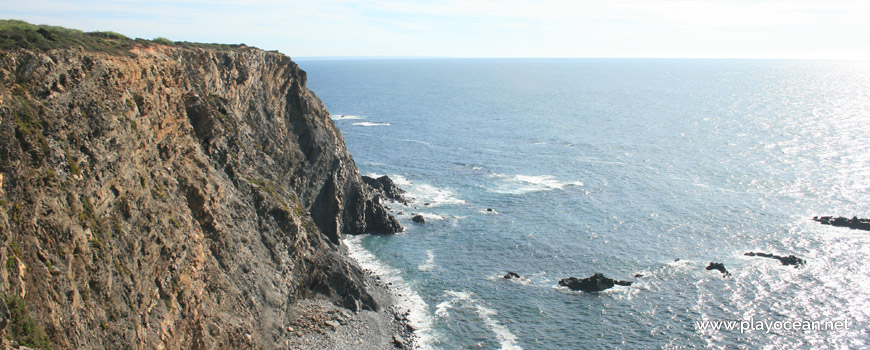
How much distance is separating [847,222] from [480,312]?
6026 cm

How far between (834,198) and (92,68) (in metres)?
107

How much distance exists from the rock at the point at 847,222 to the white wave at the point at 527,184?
3801 cm

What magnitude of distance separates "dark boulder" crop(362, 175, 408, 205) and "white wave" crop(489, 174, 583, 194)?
55.1 feet

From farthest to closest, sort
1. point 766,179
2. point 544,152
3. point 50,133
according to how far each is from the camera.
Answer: point 544,152 → point 766,179 → point 50,133

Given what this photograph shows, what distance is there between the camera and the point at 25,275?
92.4 feet

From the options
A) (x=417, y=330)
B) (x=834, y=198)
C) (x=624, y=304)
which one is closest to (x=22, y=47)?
(x=417, y=330)

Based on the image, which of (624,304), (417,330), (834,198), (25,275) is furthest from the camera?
(834,198)

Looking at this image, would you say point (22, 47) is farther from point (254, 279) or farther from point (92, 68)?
point (254, 279)

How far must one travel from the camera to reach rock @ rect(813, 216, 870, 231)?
86806 mm

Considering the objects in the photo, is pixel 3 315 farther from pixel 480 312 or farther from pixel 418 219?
pixel 418 219

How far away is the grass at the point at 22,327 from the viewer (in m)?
26.4

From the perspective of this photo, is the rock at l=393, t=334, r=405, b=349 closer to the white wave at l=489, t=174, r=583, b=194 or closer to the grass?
the grass

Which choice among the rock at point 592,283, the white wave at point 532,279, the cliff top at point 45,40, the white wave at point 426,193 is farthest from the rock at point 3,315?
the white wave at point 426,193

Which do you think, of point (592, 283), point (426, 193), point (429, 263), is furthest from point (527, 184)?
point (592, 283)
